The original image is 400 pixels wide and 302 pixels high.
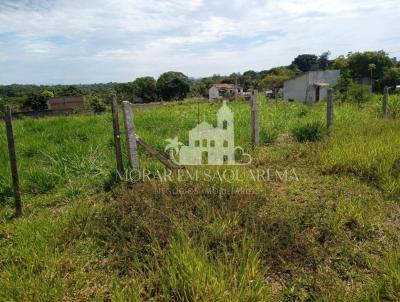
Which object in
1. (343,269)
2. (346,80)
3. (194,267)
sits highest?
(346,80)

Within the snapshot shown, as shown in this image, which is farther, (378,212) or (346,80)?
(346,80)

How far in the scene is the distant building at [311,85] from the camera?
32.2 metres

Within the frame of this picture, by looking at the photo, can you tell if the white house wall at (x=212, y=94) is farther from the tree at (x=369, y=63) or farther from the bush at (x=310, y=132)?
the tree at (x=369, y=63)

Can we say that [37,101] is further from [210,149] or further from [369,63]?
[210,149]

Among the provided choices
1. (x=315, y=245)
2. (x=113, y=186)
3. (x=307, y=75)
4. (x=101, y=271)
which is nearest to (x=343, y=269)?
(x=315, y=245)

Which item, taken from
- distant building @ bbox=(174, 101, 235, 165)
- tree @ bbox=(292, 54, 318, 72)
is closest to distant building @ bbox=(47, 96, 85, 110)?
distant building @ bbox=(174, 101, 235, 165)

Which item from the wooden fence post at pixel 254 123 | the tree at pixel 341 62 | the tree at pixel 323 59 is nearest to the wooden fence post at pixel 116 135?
the wooden fence post at pixel 254 123

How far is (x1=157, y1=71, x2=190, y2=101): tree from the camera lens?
206 feet

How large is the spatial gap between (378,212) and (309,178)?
1.29 meters

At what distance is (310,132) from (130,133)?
4425 mm

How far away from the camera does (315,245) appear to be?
112 inches

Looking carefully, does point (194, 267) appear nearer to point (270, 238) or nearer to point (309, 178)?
point (270, 238)

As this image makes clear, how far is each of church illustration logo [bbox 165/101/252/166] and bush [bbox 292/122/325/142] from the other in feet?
5.46

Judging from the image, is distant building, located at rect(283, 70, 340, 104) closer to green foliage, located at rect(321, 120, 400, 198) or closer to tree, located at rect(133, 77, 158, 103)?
green foliage, located at rect(321, 120, 400, 198)
